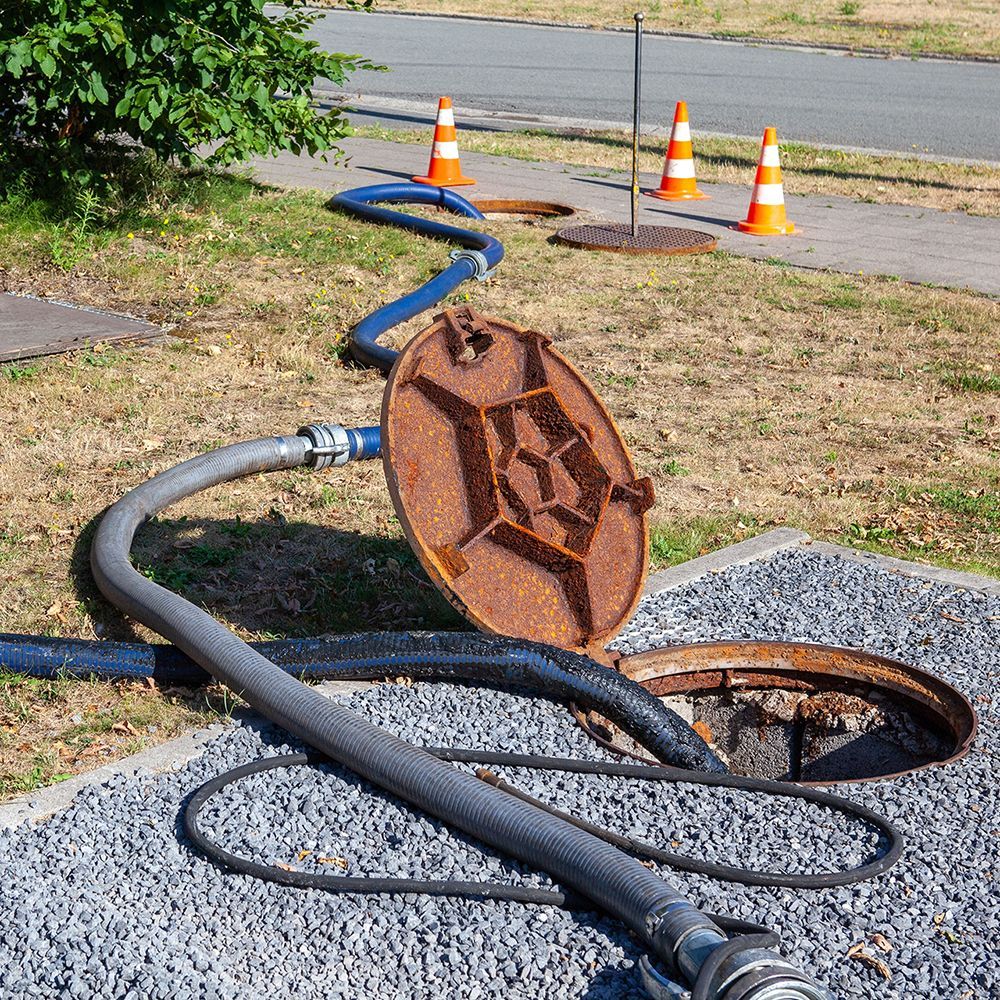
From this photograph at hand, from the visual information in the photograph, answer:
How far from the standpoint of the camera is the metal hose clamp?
538cm

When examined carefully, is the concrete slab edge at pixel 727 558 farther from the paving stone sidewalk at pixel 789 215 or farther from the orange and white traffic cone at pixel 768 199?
the orange and white traffic cone at pixel 768 199

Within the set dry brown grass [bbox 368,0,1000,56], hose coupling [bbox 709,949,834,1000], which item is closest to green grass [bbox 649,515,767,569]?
hose coupling [bbox 709,949,834,1000]

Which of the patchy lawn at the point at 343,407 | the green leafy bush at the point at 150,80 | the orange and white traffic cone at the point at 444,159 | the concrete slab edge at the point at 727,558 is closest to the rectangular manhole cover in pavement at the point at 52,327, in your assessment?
the patchy lawn at the point at 343,407

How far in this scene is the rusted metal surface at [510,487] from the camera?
3.86 m

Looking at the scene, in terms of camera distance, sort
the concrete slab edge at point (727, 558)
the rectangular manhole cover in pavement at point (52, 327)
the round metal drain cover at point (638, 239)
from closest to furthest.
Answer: the concrete slab edge at point (727, 558), the rectangular manhole cover in pavement at point (52, 327), the round metal drain cover at point (638, 239)

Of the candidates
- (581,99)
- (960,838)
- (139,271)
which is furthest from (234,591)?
(581,99)

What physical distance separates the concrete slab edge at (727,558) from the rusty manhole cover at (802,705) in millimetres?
429

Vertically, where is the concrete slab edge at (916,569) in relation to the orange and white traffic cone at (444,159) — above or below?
below

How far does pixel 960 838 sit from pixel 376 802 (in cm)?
141

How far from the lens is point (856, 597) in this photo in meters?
4.61

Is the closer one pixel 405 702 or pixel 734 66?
pixel 405 702

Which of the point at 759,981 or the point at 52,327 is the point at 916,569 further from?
the point at 52,327

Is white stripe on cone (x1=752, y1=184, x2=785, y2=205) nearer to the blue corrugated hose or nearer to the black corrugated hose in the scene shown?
the blue corrugated hose

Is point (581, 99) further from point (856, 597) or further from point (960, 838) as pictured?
point (960, 838)
